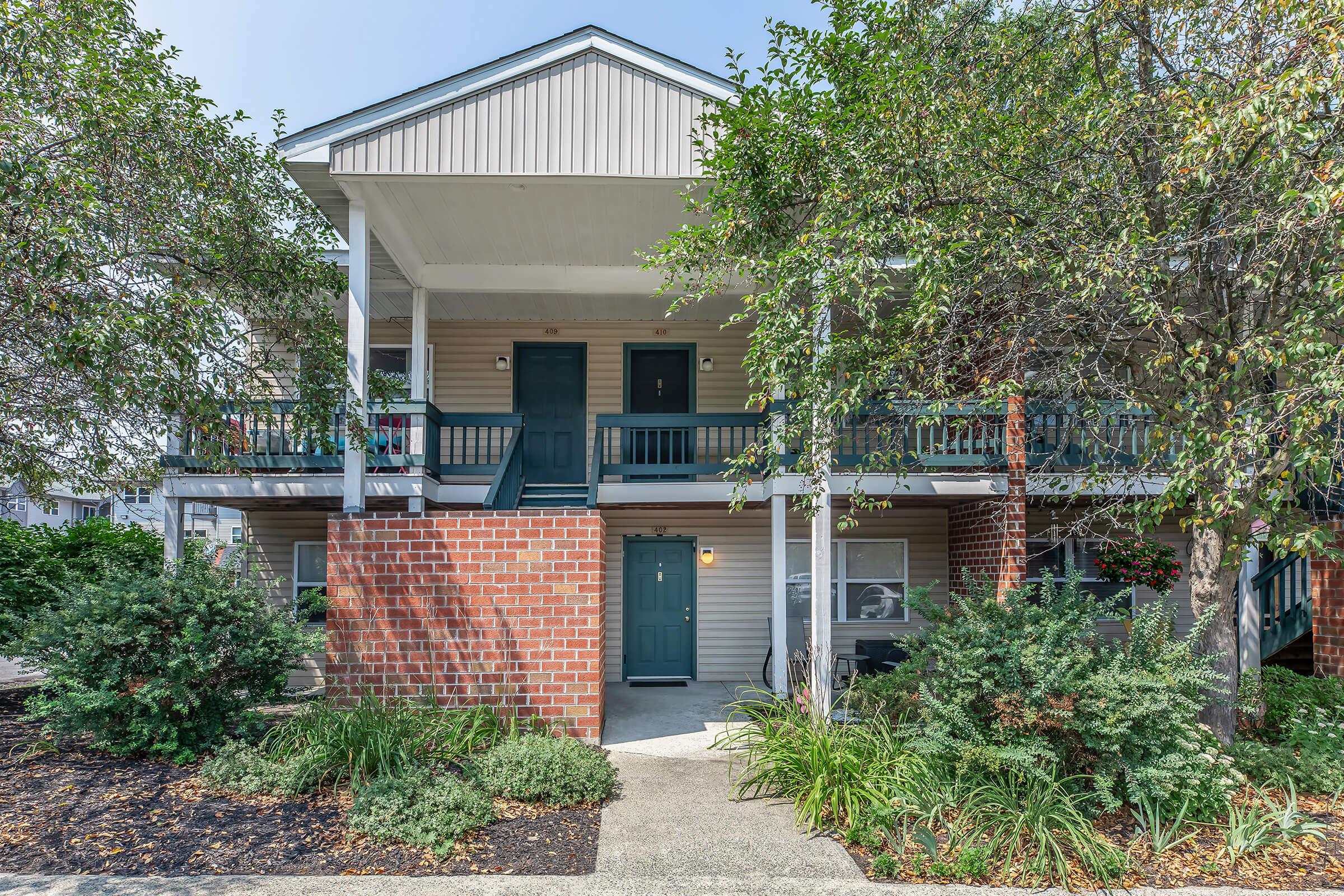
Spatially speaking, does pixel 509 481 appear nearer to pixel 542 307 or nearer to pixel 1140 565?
pixel 542 307

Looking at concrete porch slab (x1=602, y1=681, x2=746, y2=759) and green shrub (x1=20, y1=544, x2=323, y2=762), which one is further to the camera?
concrete porch slab (x1=602, y1=681, x2=746, y2=759)

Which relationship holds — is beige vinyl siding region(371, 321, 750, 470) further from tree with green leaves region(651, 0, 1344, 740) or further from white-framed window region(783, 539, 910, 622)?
tree with green leaves region(651, 0, 1344, 740)

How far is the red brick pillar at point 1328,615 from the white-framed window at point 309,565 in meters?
11.5

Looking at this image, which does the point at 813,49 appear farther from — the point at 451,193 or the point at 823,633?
the point at 823,633

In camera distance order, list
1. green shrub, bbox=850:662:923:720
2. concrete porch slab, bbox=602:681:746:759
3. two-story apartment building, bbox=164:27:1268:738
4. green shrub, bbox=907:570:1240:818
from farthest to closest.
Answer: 1. concrete porch slab, bbox=602:681:746:759
2. two-story apartment building, bbox=164:27:1268:738
3. green shrub, bbox=850:662:923:720
4. green shrub, bbox=907:570:1240:818

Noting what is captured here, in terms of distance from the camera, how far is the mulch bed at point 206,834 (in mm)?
4434

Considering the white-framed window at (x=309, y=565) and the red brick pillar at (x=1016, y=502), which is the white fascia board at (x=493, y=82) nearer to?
the red brick pillar at (x=1016, y=502)

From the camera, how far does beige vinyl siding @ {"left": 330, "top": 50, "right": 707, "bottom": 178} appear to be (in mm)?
7258

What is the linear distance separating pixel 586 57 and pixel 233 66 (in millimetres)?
3619

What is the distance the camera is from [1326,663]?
7590mm

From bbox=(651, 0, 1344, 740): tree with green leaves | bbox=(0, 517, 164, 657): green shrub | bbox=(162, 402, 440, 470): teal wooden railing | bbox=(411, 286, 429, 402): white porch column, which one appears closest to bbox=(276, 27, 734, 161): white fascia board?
bbox=(651, 0, 1344, 740): tree with green leaves

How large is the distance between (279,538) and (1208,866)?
10704 mm

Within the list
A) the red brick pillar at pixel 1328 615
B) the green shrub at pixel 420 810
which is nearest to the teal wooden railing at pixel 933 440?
the red brick pillar at pixel 1328 615

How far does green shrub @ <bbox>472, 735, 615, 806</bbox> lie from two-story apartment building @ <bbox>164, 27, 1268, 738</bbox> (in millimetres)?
922
